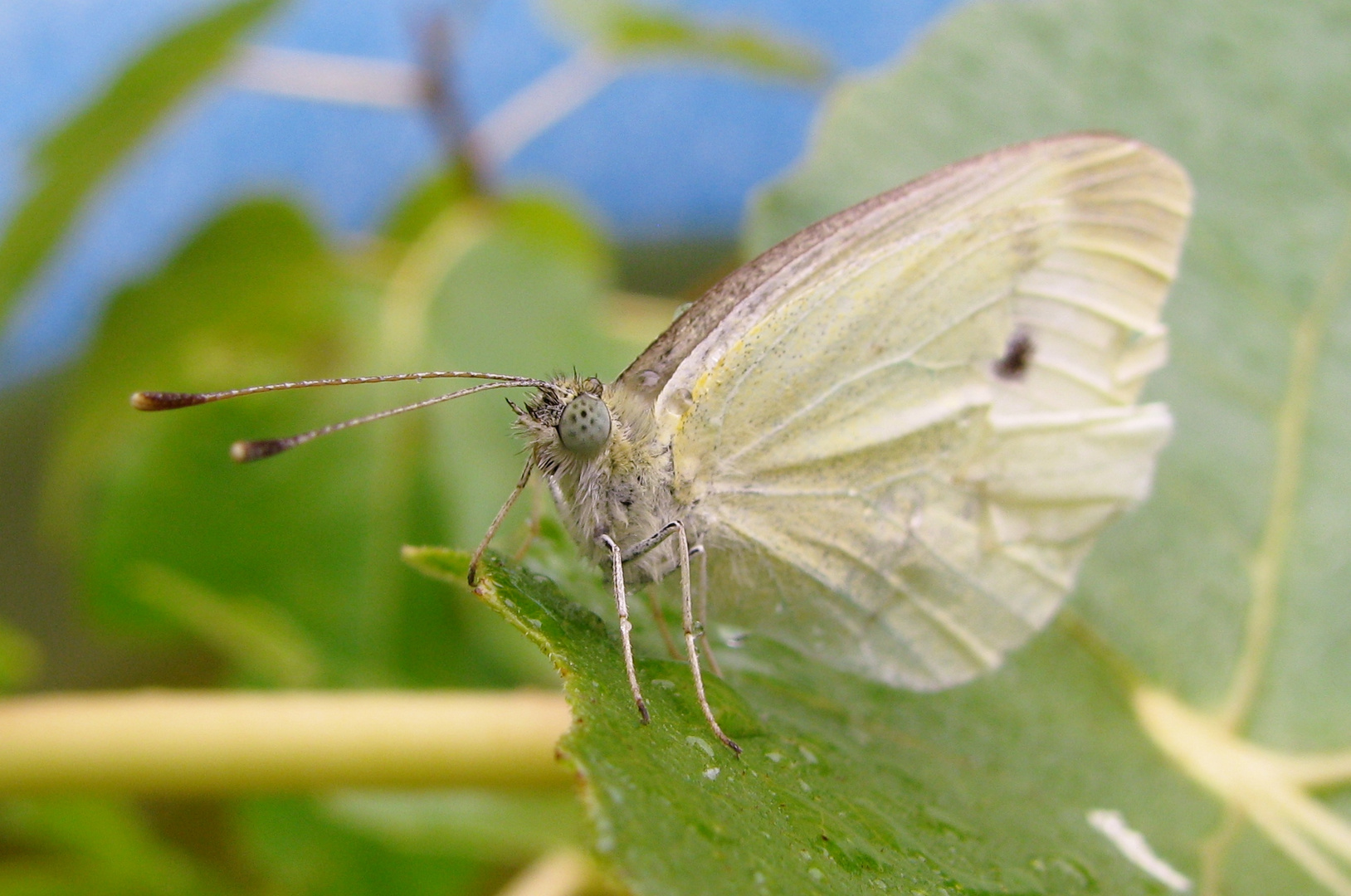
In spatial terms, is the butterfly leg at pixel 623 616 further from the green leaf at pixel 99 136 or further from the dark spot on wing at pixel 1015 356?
the green leaf at pixel 99 136

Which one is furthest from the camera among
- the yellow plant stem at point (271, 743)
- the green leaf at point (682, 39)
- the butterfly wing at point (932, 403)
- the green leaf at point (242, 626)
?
the green leaf at point (682, 39)

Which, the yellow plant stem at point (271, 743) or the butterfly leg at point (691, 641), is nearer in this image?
the butterfly leg at point (691, 641)

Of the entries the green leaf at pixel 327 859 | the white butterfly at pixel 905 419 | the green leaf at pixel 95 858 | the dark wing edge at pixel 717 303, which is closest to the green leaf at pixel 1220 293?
the white butterfly at pixel 905 419

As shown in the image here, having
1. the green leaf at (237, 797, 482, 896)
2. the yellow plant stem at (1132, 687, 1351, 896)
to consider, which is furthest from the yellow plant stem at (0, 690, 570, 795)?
the green leaf at (237, 797, 482, 896)

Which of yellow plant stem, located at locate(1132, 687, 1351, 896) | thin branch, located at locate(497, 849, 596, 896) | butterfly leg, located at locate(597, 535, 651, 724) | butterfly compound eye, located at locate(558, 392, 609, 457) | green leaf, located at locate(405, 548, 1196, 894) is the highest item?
butterfly compound eye, located at locate(558, 392, 609, 457)

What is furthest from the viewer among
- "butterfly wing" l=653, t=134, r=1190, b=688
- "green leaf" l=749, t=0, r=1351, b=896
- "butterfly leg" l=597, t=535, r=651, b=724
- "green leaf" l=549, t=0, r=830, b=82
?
"green leaf" l=549, t=0, r=830, b=82

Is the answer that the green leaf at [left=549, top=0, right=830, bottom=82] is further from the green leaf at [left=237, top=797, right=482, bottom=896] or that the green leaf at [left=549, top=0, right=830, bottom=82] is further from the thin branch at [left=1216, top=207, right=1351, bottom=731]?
the green leaf at [left=237, top=797, right=482, bottom=896]

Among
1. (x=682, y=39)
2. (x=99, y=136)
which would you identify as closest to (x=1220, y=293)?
(x=682, y=39)

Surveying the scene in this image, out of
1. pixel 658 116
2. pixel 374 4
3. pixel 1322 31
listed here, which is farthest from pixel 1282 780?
pixel 374 4
